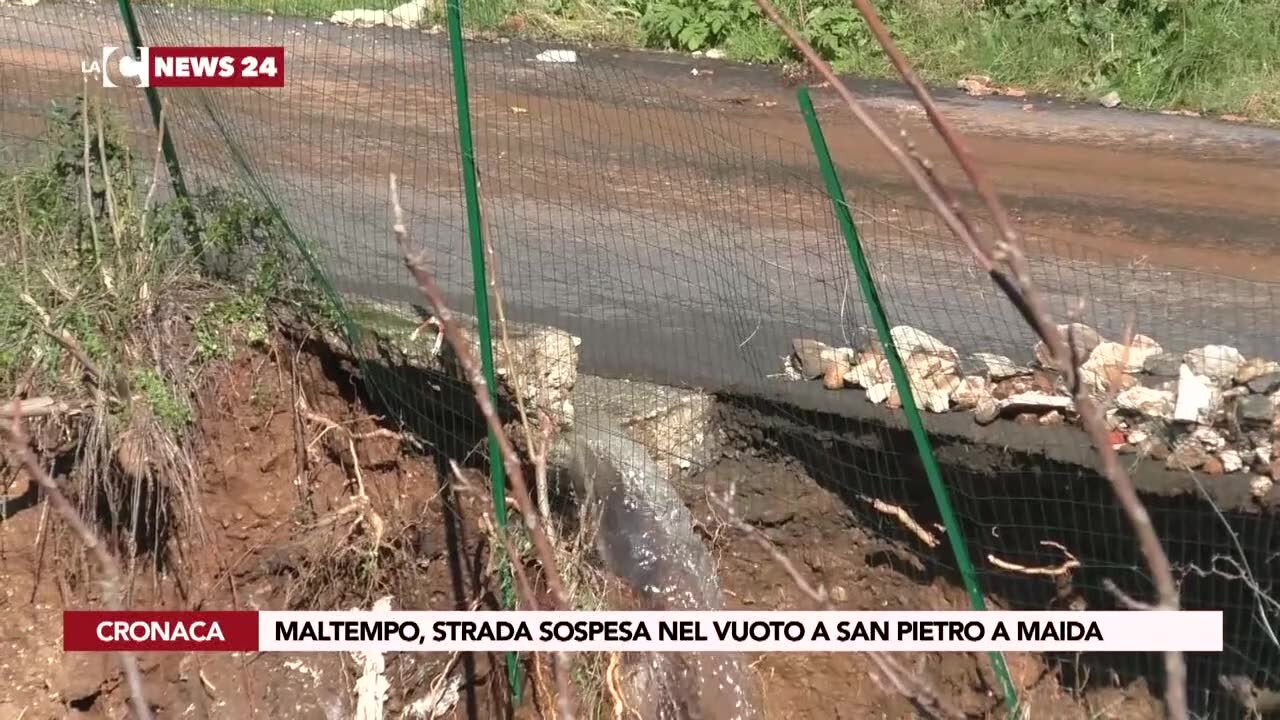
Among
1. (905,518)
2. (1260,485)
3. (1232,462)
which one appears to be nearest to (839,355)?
(905,518)

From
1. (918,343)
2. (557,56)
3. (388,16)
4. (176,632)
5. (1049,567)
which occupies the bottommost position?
(176,632)

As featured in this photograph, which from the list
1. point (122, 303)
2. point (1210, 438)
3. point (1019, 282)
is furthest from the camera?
point (122, 303)

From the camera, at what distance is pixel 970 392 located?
4660mm

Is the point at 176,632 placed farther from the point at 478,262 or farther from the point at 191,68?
the point at 191,68

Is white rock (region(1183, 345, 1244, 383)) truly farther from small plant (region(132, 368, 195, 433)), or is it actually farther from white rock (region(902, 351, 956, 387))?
small plant (region(132, 368, 195, 433))

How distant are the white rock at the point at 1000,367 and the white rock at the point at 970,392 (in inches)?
2.0

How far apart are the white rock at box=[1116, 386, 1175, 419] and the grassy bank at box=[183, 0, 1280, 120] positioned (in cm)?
600

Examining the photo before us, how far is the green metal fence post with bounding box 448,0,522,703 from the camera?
4039 millimetres

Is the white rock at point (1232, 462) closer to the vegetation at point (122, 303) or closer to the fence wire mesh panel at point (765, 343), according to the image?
the fence wire mesh panel at point (765, 343)

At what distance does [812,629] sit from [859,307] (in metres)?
2.65

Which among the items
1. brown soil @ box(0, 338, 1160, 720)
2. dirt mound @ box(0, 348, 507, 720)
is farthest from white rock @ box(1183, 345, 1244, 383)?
dirt mound @ box(0, 348, 507, 720)

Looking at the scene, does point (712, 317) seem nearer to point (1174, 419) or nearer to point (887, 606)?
point (887, 606)

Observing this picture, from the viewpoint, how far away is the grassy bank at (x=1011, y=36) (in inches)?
376

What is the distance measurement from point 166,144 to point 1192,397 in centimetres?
448
